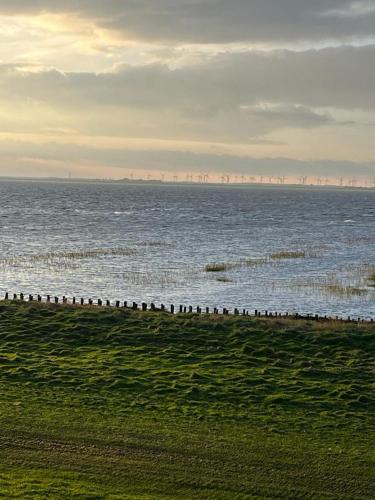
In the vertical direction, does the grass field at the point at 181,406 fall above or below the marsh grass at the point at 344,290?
above

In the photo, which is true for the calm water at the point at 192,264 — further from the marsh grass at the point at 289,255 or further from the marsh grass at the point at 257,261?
the marsh grass at the point at 289,255

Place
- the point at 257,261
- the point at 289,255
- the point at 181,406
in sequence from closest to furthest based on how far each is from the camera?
the point at 181,406 < the point at 257,261 < the point at 289,255

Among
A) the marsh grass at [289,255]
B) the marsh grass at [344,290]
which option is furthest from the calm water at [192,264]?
the marsh grass at [289,255]

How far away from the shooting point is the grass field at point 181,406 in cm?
2011

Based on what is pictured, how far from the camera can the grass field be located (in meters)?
20.1

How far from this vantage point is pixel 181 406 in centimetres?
2639

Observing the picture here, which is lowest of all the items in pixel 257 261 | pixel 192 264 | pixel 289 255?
pixel 192 264

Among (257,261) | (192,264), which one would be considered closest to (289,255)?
(257,261)

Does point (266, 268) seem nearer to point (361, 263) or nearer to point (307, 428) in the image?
point (361, 263)

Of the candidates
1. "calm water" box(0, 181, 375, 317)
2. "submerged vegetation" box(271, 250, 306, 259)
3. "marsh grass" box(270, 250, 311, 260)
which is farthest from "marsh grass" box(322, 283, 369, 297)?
"submerged vegetation" box(271, 250, 306, 259)

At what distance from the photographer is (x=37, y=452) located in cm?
2152

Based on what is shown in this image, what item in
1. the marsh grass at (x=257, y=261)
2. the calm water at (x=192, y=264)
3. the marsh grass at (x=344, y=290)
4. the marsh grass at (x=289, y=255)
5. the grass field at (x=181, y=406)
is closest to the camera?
the grass field at (x=181, y=406)

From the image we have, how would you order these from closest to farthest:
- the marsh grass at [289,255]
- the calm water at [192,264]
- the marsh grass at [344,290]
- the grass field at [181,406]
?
1. the grass field at [181,406]
2. the calm water at [192,264]
3. the marsh grass at [344,290]
4. the marsh grass at [289,255]

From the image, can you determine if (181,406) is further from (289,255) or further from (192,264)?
(289,255)
